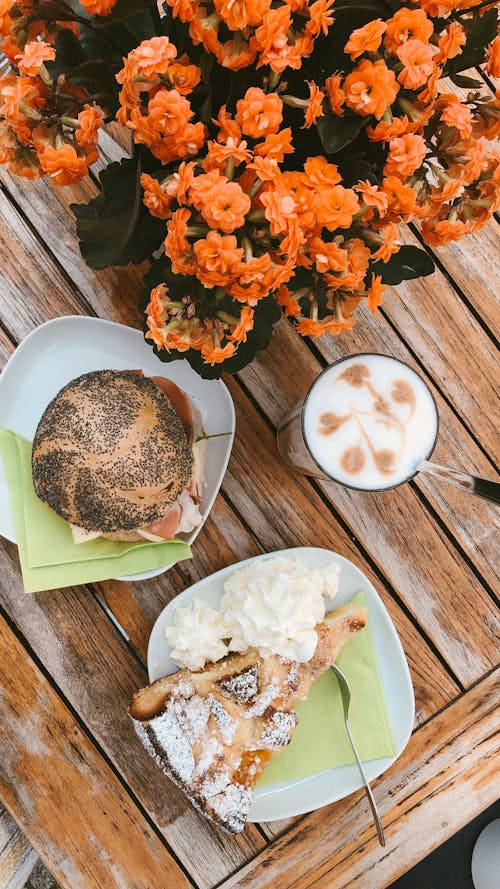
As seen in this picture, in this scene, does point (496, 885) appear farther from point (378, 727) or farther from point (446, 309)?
point (446, 309)

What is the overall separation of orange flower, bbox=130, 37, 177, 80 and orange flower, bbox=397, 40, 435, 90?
0.23m

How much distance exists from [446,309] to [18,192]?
900 millimetres

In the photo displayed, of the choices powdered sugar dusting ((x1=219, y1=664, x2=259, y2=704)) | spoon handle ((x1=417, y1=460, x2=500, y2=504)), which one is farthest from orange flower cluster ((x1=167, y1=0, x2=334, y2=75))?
powdered sugar dusting ((x1=219, y1=664, x2=259, y2=704))

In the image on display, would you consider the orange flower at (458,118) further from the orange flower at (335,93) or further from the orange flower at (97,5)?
the orange flower at (97,5)

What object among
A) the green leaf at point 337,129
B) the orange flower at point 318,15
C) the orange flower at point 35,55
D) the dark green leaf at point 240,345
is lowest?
the dark green leaf at point 240,345

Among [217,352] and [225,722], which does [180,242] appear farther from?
[225,722]

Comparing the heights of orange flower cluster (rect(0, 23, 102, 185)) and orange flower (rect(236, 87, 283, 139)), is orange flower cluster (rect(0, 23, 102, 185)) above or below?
above

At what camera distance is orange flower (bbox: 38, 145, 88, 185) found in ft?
2.44

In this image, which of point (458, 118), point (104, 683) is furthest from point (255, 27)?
point (104, 683)

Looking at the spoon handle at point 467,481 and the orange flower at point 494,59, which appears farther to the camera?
the spoon handle at point 467,481

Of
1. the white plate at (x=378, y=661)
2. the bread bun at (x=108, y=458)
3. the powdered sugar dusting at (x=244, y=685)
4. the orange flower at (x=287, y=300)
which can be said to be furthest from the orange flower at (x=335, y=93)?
the powdered sugar dusting at (x=244, y=685)

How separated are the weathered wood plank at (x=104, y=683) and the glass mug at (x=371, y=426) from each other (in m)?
0.57

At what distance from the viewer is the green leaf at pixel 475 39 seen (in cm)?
80

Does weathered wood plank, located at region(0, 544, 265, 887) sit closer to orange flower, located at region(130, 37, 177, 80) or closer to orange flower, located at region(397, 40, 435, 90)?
orange flower, located at region(130, 37, 177, 80)
